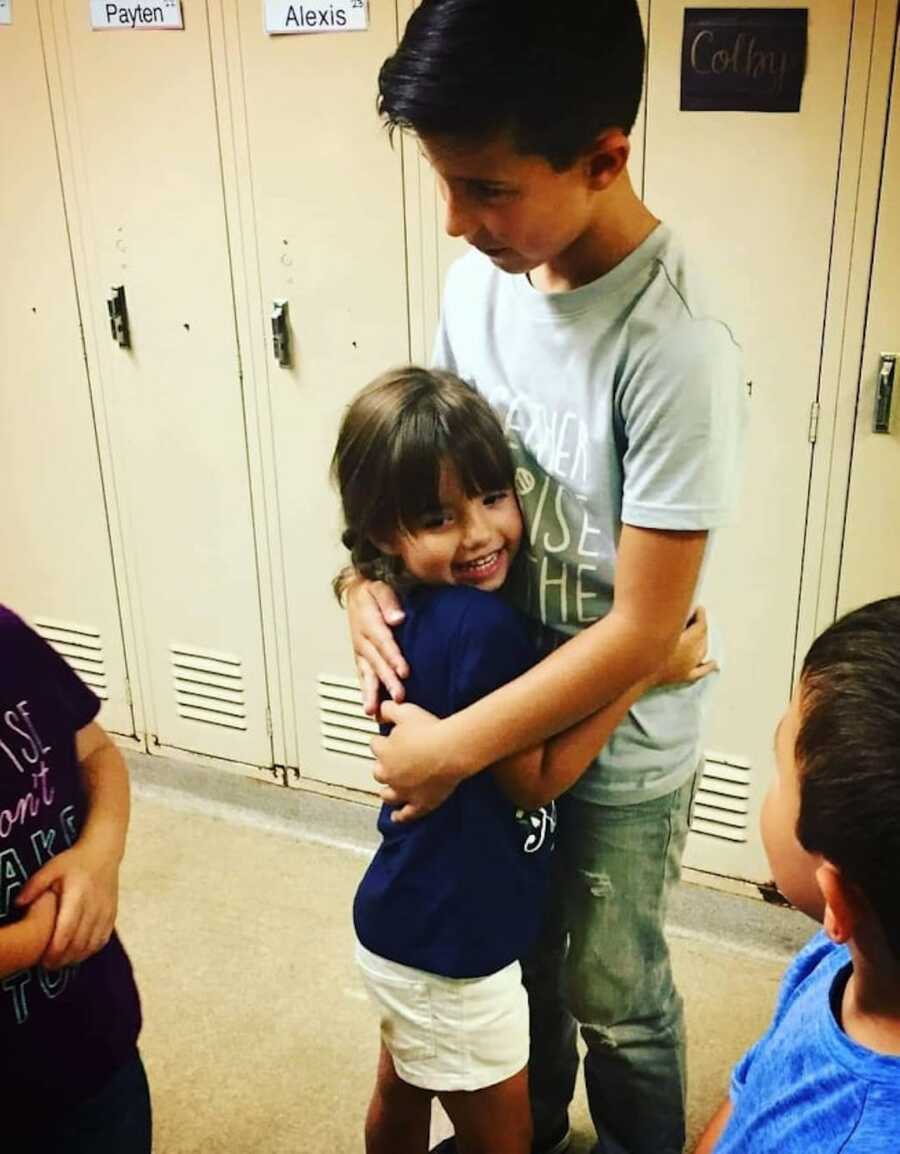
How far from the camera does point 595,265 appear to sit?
1144 millimetres

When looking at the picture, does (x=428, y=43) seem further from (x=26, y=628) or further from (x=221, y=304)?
(x=221, y=304)

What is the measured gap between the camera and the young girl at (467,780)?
1.21 m

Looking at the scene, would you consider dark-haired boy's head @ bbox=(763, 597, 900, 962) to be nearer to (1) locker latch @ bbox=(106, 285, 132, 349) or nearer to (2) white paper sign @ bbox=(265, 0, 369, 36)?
(2) white paper sign @ bbox=(265, 0, 369, 36)

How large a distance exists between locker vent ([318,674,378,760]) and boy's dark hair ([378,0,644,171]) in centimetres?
156

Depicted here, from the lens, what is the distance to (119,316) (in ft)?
7.81

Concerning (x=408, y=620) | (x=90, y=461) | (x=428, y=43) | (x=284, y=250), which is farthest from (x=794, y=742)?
(x=90, y=461)

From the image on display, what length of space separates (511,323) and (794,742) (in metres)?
0.58

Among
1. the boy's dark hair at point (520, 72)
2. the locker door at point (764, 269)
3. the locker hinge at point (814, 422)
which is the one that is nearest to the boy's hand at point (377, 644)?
the boy's dark hair at point (520, 72)

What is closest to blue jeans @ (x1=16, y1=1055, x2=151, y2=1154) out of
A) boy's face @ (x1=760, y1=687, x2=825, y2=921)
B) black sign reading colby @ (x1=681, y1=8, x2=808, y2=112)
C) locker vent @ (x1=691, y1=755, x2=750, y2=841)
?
boy's face @ (x1=760, y1=687, x2=825, y2=921)

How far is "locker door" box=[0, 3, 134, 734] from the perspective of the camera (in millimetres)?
2340

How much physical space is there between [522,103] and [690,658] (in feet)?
1.95

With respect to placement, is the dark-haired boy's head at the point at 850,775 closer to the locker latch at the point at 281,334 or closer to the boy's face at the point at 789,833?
the boy's face at the point at 789,833

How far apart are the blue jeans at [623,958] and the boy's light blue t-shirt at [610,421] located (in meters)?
0.05

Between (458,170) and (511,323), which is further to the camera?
(511,323)
